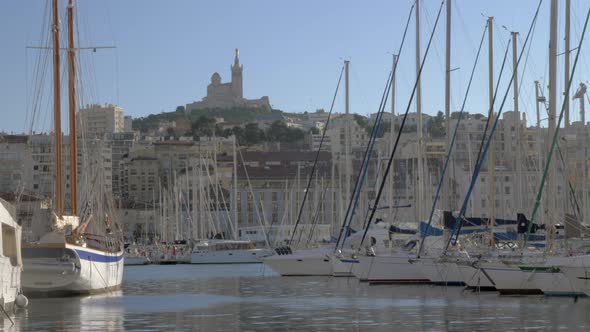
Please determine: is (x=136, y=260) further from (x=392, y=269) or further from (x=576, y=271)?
(x=576, y=271)

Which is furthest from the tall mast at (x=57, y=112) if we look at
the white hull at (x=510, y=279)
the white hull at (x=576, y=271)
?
the white hull at (x=576, y=271)

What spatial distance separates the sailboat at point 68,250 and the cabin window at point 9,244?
6.30 m

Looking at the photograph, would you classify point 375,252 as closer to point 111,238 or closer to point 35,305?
point 111,238

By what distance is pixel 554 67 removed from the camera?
109 feet

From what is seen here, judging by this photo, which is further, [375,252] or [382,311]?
[375,252]

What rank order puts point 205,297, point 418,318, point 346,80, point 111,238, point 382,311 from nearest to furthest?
point 418,318
point 382,311
point 205,297
point 111,238
point 346,80

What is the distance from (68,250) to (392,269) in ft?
40.9

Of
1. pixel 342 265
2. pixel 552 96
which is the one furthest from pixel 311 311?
pixel 342 265

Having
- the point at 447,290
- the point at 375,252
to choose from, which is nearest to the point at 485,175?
the point at 375,252

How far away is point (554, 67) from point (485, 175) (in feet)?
267

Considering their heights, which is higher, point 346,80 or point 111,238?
point 346,80

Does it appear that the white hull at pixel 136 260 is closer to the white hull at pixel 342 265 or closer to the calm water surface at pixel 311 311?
the white hull at pixel 342 265

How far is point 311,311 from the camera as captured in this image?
30.6m

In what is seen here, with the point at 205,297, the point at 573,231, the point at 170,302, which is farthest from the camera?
the point at 205,297
